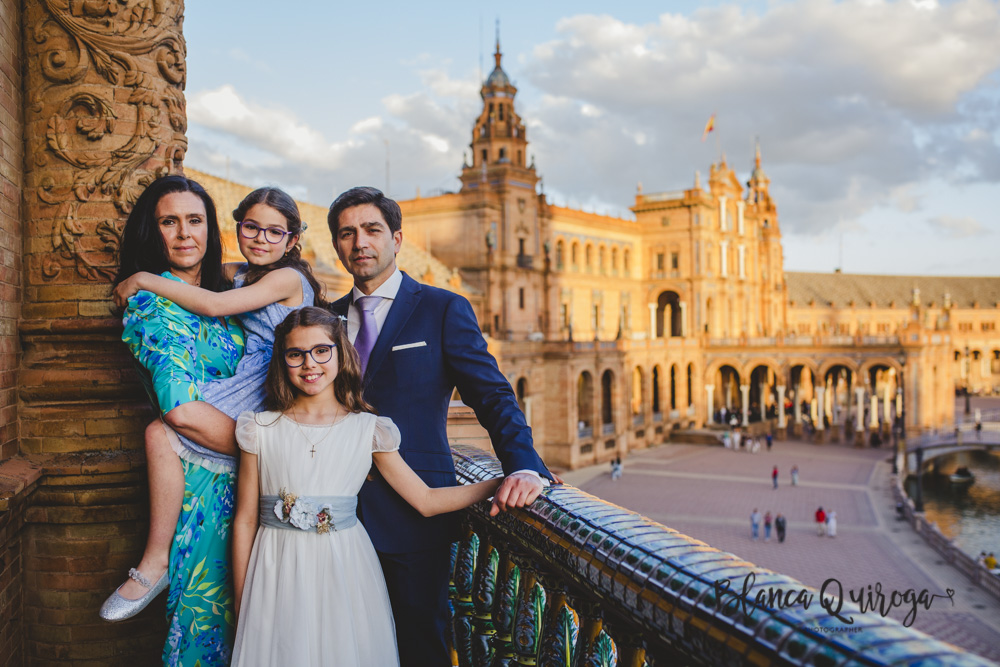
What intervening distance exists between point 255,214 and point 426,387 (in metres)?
1.19

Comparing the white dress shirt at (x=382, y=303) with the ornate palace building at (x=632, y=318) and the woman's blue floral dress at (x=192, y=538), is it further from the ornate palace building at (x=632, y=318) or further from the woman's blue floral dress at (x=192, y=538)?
the ornate palace building at (x=632, y=318)

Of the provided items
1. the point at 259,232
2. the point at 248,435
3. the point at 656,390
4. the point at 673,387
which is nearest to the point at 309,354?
the point at 248,435

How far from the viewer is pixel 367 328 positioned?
3.39 metres

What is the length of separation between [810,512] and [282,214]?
2990 cm

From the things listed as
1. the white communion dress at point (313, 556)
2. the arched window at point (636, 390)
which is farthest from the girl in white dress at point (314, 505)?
the arched window at point (636, 390)

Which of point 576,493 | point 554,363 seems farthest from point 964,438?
point 576,493

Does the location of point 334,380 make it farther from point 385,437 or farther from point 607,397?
point 607,397

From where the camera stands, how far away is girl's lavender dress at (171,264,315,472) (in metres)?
3.08

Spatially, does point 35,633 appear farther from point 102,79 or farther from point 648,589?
point 648,589

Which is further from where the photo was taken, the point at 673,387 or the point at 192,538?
the point at 673,387

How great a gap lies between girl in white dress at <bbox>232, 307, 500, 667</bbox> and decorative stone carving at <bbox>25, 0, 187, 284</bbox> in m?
1.76

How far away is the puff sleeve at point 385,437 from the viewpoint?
296 cm

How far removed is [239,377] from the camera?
10.6 feet

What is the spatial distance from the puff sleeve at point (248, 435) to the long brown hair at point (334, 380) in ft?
0.38
